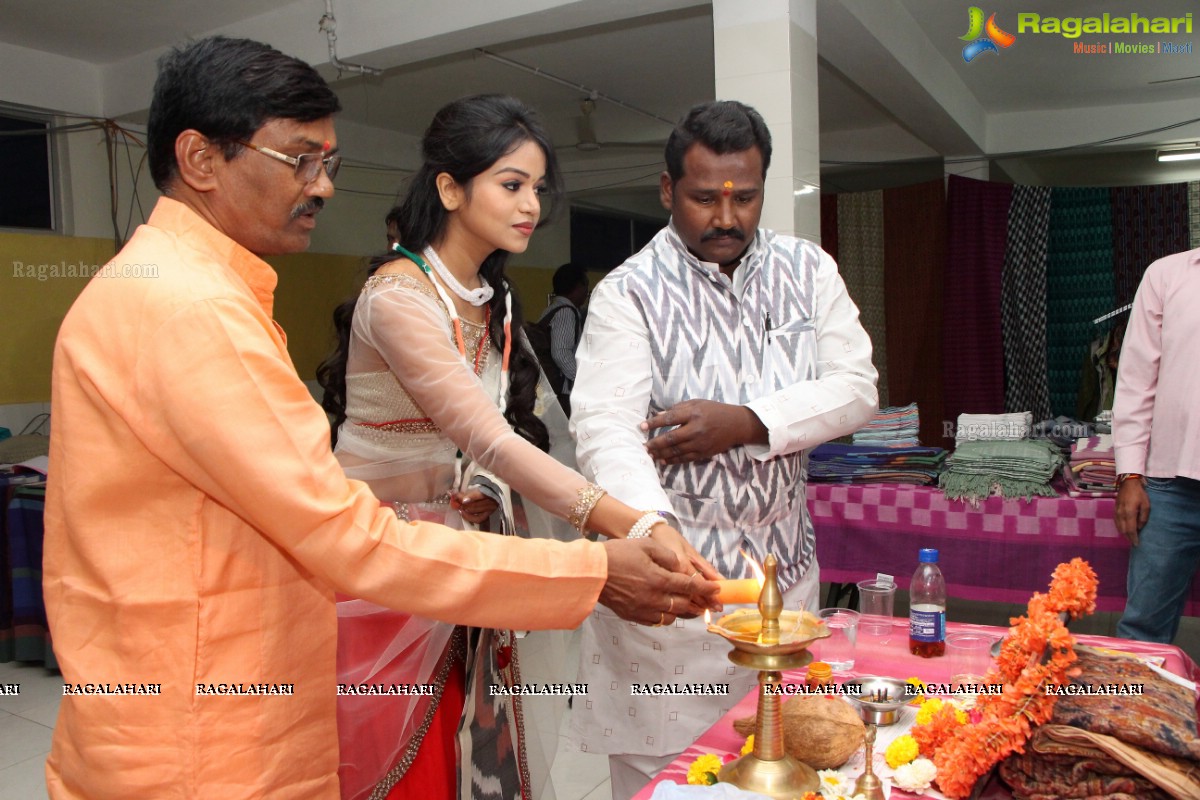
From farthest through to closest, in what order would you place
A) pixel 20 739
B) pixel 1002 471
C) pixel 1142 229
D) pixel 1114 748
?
pixel 1142 229 → pixel 20 739 → pixel 1002 471 → pixel 1114 748

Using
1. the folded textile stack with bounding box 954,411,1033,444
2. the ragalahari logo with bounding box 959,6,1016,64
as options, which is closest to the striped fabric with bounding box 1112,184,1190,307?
the ragalahari logo with bounding box 959,6,1016,64

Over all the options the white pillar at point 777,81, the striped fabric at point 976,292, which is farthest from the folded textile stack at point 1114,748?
the striped fabric at point 976,292

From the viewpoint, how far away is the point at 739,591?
1.34m

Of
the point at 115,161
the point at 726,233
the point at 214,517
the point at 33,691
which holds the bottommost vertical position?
the point at 33,691

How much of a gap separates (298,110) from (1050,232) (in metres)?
5.90

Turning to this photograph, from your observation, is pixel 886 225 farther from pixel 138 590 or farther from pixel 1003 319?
pixel 138 590

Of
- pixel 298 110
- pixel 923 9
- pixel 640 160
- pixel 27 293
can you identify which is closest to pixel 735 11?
pixel 923 9

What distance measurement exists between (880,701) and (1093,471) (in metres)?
2.38

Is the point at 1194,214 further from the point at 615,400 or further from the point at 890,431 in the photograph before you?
the point at 615,400

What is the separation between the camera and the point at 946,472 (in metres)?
3.66

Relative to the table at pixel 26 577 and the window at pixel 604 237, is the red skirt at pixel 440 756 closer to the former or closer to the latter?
the table at pixel 26 577

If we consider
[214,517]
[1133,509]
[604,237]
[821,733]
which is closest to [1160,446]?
[1133,509]

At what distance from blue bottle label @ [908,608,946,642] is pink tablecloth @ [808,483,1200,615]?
1.88 m

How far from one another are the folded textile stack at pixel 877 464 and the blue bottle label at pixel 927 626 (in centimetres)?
205
